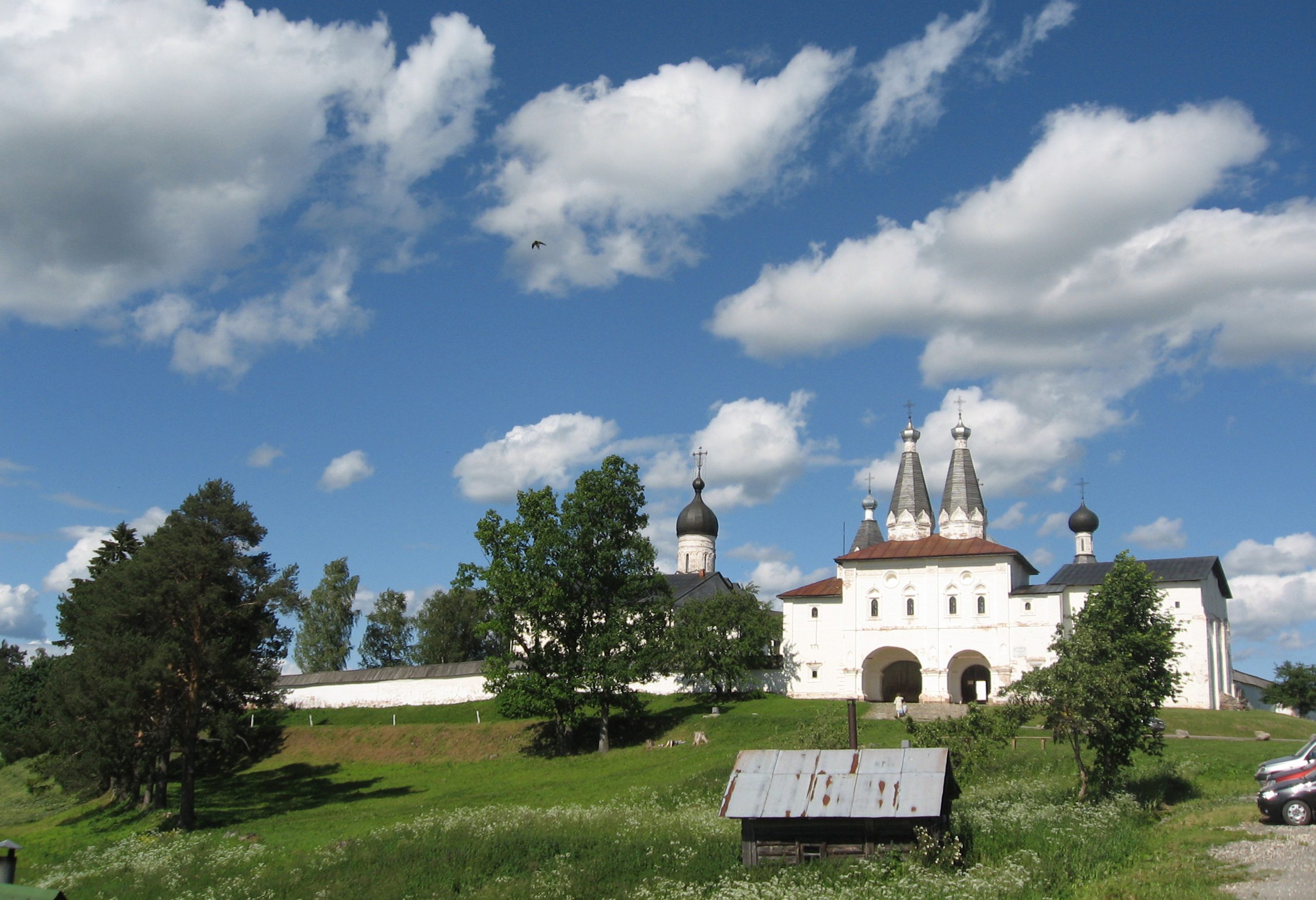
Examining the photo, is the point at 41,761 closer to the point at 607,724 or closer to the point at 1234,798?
the point at 607,724

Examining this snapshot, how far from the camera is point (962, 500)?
55344 mm

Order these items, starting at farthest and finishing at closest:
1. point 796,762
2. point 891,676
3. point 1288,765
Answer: point 891,676, point 1288,765, point 796,762

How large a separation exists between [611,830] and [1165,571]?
116ft

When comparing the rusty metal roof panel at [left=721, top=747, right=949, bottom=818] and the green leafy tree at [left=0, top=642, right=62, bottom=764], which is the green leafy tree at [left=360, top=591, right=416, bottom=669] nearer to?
the green leafy tree at [left=0, top=642, right=62, bottom=764]

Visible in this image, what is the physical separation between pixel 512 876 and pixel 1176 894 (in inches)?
479

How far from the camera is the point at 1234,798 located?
83.7ft

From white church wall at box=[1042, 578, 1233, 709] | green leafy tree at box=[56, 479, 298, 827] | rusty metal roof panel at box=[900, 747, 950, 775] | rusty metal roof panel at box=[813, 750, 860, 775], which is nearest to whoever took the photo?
rusty metal roof panel at box=[900, 747, 950, 775]

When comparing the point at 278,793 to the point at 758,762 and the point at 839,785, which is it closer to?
the point at 758,762

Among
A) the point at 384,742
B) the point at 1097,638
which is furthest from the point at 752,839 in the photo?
the point at 384,742

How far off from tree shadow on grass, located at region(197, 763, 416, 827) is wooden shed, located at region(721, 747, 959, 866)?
778 inches

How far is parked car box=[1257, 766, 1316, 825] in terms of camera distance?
813 inches

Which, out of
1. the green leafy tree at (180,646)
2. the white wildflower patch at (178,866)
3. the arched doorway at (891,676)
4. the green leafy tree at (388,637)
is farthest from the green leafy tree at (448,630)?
the white wildflower patch at (178,866)

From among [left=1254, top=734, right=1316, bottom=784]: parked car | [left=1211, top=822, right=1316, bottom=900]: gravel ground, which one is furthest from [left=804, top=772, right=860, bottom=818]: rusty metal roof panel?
[left=1254, top=734, right=1316, bottom=784]: parked car

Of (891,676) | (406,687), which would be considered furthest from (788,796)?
(406,687)
